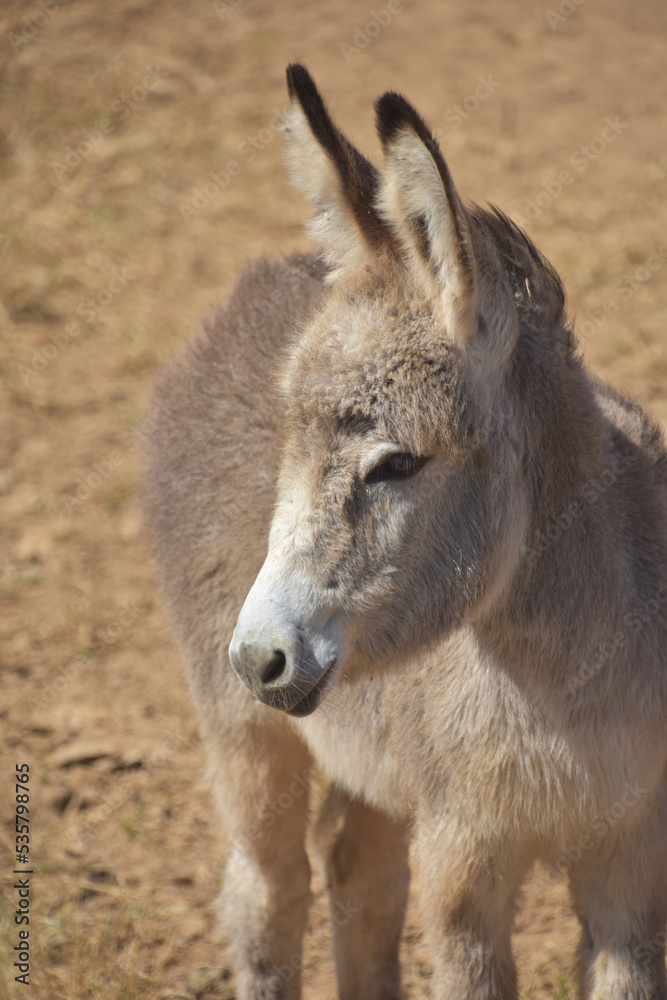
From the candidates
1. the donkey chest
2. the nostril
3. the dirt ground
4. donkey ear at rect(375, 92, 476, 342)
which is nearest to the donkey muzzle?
the nostril

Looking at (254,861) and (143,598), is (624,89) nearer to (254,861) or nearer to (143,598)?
(143,598)

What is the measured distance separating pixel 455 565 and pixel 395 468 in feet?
0.87

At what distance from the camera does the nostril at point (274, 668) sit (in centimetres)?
200

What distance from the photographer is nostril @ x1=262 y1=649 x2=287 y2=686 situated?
2.00 m

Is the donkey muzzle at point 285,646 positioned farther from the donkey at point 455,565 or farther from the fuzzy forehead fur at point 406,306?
the fuzzy forehead fur at point 406,306

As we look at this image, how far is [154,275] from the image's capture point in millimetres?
7820

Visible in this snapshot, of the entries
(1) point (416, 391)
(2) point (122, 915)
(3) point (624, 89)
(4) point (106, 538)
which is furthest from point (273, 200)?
(1) point (416, 391)

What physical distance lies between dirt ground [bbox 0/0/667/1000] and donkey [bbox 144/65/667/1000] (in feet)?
3.43

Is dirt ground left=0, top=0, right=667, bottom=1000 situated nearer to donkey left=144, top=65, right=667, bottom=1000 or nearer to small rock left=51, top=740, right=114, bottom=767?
small rock left=51, top=740, right=114, bottom=767

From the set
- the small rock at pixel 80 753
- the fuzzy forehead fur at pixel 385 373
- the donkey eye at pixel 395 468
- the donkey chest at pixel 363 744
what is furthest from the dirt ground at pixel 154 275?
the fuzzy forehead fur at pixel 385 373

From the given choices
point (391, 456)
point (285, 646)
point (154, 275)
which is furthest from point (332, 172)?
point (154, 275)

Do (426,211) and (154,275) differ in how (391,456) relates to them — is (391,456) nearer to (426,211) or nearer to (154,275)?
(426,211)

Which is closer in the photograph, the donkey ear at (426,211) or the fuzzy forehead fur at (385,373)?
the donkey ear at (426,211)

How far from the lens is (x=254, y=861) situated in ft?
11.2
